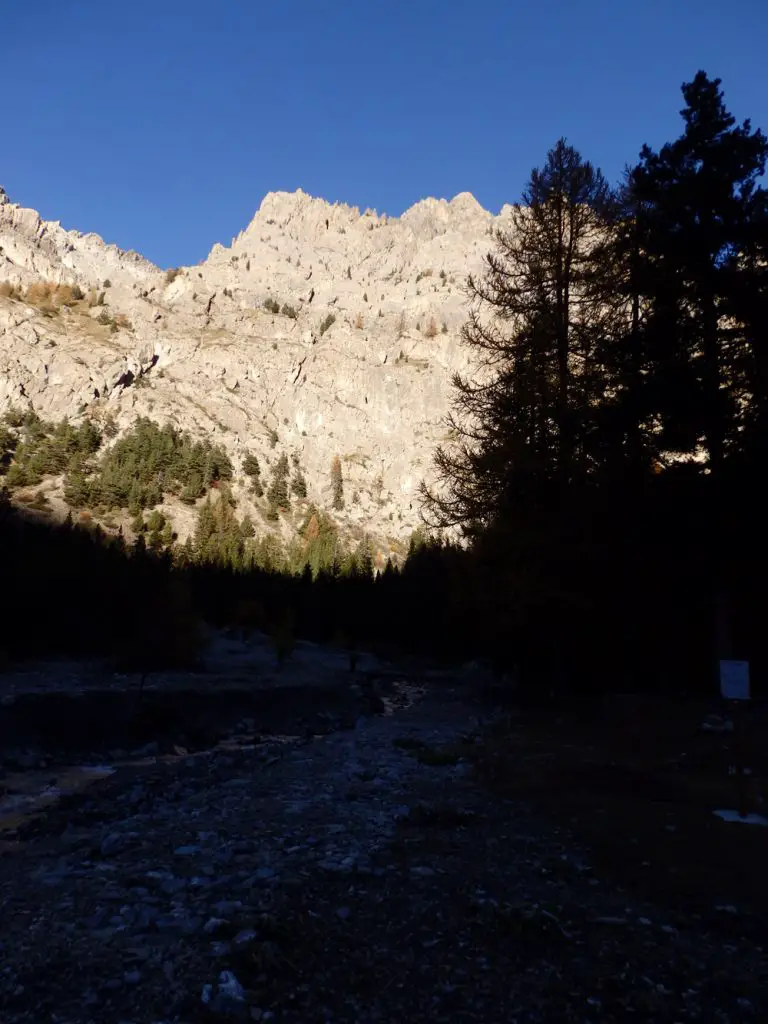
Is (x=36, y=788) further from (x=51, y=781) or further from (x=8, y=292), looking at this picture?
(x=8, y=292)

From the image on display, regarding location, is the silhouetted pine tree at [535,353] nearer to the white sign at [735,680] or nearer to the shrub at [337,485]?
the white sign at [735,680]

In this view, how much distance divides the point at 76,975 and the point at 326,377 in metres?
182

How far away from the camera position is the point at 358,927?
5.18 meters

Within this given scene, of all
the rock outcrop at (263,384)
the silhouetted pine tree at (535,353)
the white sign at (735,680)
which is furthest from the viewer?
the rock outcrop at (263,384)

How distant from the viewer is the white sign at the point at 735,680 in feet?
27.7

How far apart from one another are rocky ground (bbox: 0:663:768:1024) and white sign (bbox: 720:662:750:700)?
9.43ft

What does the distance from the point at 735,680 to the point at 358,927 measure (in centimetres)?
617

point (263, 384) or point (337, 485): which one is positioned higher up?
point (263, 384)

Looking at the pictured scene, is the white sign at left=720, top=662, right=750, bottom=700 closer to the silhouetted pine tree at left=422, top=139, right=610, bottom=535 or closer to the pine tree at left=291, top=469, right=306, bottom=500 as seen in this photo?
the silhouetted pine tree at left=422, top=139, right=610, bottom=535

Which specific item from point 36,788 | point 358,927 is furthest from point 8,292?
point 358,927

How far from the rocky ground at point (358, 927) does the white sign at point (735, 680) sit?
9.43ft

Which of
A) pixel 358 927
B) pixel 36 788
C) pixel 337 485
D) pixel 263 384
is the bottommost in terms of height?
pixel 36 788

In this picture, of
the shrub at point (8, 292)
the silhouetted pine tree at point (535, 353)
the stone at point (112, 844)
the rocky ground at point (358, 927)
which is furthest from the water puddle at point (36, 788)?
the shrub at point (8, 292)

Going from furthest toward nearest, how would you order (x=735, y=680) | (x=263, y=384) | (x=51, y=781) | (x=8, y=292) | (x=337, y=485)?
(x=8, y=292) → (x=263, y=384) → (x=337, y=485) → (x=51, y=781) → (x=735, y=680)
